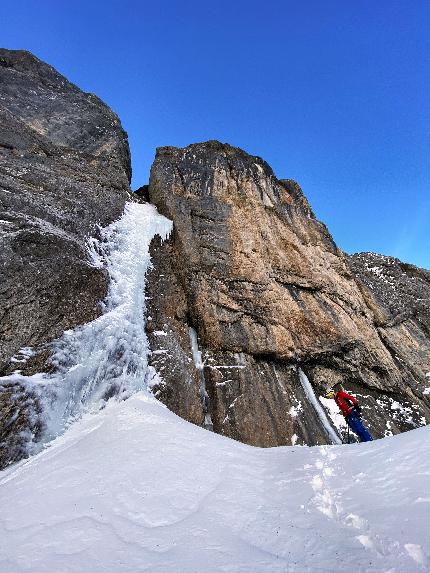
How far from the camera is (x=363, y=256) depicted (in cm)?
2272

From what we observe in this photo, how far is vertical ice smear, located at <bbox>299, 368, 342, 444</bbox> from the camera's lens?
11.4 meters

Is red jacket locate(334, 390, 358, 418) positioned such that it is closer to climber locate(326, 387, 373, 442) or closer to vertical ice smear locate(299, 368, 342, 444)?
climber locate(326, 387, 373, 442)

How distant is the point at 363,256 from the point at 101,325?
18.4 meters

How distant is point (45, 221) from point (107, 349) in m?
4.18

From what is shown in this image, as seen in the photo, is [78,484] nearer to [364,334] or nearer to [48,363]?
[48,363]

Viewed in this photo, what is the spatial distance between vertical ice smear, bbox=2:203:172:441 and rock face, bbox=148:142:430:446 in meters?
0.70

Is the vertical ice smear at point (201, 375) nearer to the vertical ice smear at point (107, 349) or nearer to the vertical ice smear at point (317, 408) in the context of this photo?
the vertical ice smear at point (107, 349)

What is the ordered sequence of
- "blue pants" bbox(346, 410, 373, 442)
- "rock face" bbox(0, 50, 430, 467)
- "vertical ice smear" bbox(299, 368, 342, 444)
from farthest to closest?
"vertical ice smear" bbox(299, 368, 342, 444)
"blue pants" bbox(346, 410, 373, 442)
"rock face" bbox(0, 50, 430, 467)

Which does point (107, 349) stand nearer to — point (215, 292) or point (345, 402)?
point (215, 292)

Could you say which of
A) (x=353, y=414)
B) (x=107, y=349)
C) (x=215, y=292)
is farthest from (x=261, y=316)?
(x=107, y=349)

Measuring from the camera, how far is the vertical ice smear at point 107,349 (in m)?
7.19

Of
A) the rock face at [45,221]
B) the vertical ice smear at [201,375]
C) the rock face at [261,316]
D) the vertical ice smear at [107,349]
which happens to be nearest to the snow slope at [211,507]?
the vertical ice smear at [107,349]

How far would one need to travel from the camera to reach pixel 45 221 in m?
10.2

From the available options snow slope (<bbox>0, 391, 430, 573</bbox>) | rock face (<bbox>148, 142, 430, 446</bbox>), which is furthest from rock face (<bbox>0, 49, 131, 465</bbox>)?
rock face (<bbox>148, 142, 430, 446</bbox>)
